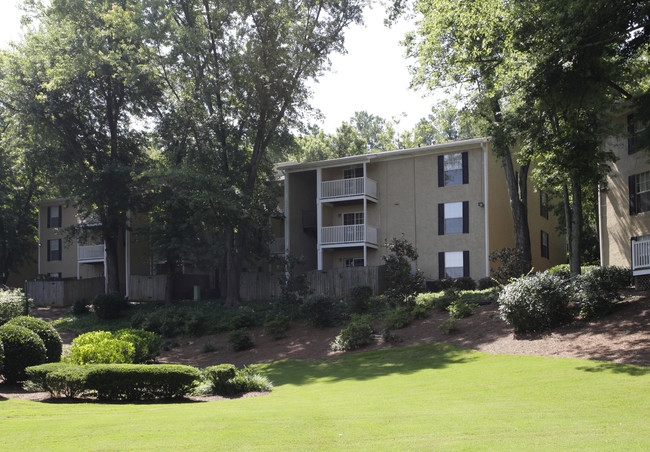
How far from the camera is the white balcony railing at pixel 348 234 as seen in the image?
3234cm

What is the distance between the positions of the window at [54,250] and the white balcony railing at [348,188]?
2320 cm

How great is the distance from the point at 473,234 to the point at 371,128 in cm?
4838

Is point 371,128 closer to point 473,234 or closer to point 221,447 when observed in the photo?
point 473,234

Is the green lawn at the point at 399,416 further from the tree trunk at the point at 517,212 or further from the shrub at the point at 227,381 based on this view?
the tree trunk at the point at 517,212

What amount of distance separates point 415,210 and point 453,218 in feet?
7.12

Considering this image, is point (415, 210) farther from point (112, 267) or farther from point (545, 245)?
point (112, 267)

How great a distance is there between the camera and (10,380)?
14.3 meters

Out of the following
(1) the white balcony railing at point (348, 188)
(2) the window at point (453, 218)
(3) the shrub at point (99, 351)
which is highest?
(1) the white balcony railing at point (348, 188)

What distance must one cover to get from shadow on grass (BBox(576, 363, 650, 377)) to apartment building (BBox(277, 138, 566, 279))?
52.7ft

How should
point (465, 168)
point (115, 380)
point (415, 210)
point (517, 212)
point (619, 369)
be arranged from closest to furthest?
point (115, 380) → point (619, 369) → point (517, 212) → point (465, 168) → point (415, 210)

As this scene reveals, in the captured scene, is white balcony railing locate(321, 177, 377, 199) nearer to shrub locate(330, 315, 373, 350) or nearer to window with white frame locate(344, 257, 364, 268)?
window with white frame locate(344, 257, 364, 268)

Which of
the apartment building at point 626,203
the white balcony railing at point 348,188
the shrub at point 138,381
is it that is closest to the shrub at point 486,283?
the apartment building at point 626,203

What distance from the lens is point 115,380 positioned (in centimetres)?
1252

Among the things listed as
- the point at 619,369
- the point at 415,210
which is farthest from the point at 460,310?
the point at 415,210
